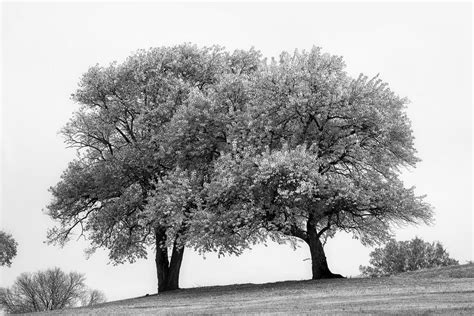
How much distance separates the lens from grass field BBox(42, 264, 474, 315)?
2467cm

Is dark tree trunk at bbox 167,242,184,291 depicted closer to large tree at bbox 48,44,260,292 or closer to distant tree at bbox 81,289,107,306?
large tree at bbox 48,44,260,292

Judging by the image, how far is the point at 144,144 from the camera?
4831 centimetres

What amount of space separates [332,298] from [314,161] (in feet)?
38.2

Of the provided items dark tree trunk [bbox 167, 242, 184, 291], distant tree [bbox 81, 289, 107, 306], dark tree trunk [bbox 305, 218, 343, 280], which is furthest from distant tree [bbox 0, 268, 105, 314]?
dark tree trunk [bbox 305, 218, 343, 280]

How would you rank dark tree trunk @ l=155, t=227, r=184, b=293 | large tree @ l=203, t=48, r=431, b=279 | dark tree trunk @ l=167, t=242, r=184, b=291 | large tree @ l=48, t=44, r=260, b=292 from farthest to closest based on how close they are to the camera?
dark tree trunk @ l=167, t=242, r=184, b=291 < dark tree trunk @ l=155, t=227, r=184, b=293 < large tree @ l=48, t=44, r=260, b=292 < large tree @ l=203, t=48, r=431, b=279

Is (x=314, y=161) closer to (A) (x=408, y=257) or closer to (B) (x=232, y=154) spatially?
(B) (x=232, y=154)

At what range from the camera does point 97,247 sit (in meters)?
55.0

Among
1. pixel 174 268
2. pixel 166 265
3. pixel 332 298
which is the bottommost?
pixel 332 298

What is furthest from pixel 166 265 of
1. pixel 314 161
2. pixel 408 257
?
pixel 408 257

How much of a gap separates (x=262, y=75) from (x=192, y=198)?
9906 mm

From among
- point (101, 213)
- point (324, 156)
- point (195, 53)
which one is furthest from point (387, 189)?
point (101, 213)

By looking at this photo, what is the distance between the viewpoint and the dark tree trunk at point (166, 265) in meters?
51.6

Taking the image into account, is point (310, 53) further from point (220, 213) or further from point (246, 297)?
point (246, 297)

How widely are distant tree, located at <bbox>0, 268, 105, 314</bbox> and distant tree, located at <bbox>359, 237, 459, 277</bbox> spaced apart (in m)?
43.9
